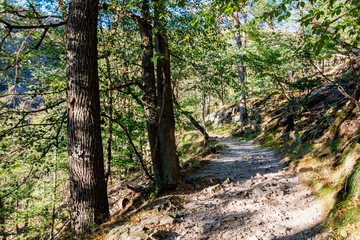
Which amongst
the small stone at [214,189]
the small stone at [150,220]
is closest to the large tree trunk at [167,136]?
the small stone at [214,189]

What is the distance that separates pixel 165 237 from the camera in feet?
11.6

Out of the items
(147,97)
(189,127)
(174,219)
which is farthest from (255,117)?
(174,219)

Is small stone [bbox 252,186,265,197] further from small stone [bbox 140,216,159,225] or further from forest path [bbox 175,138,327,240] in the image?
small stone [bbox 140,216,159,225]

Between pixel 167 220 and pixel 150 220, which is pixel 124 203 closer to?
pixel 150 220

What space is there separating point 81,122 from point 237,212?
3738 millimetres

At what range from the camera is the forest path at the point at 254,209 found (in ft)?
10.8

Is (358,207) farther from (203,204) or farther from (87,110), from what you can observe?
(87,110)

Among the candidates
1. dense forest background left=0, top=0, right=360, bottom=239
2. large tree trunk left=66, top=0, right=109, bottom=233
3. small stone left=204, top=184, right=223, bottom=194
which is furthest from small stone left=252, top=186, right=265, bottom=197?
large tree trunk left=66, top=0, right=109, bottom=233

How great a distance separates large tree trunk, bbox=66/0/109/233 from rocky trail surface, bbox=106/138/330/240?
32.8 inches

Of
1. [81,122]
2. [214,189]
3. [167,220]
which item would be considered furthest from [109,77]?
[214,189]

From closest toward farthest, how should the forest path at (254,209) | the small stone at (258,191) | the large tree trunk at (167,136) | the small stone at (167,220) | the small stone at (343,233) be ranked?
the small stone at (343,233)
the forest path at (254,209)
the small stone at (167,220)
the small stone at (258,191)
the large tree trunk at (167,136)

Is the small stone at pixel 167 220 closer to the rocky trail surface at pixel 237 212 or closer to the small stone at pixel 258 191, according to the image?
the rocky trail surface at pixel 237 212

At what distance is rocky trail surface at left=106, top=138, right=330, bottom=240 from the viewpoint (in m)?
3.32

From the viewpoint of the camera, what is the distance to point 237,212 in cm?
410
